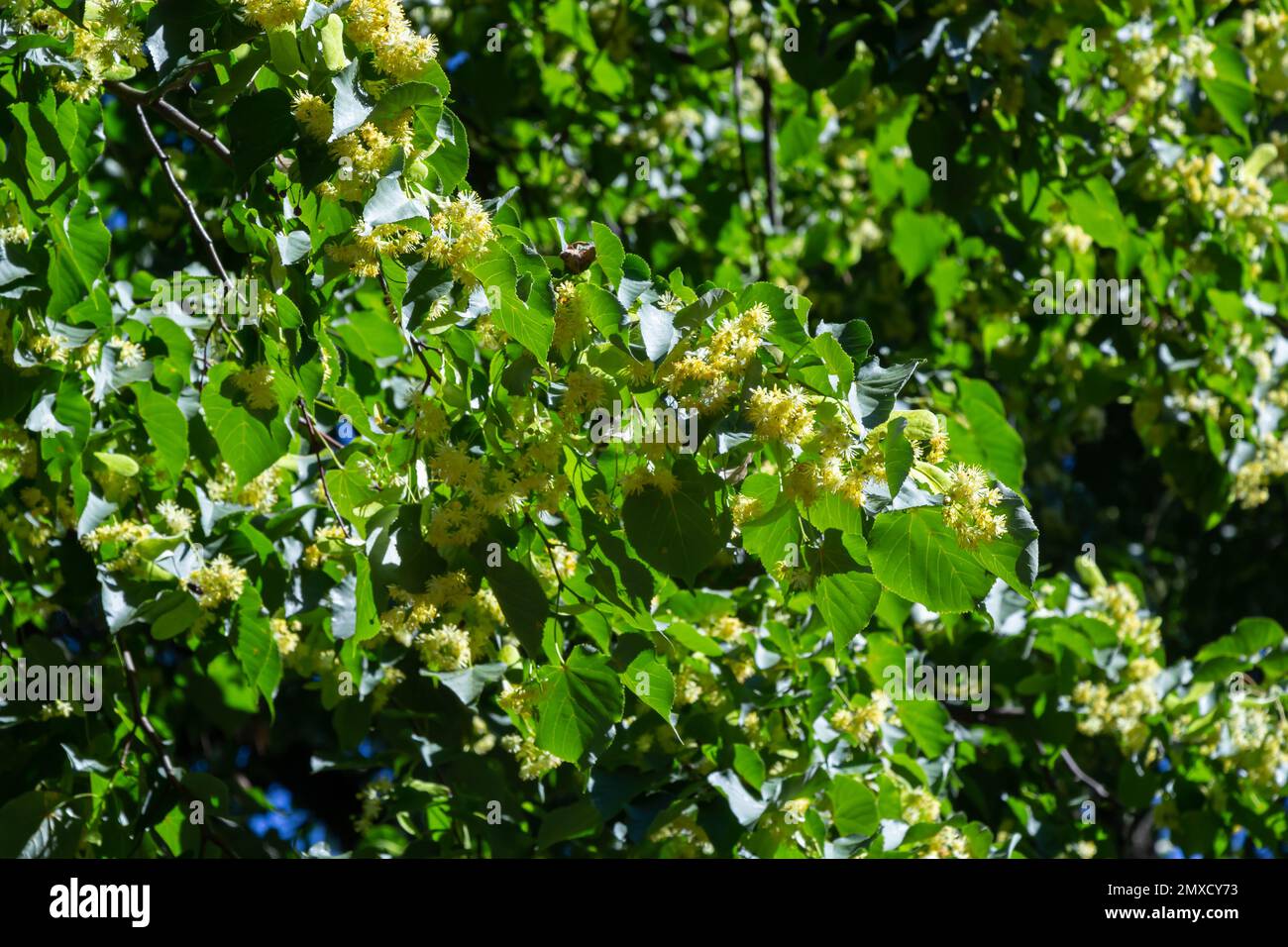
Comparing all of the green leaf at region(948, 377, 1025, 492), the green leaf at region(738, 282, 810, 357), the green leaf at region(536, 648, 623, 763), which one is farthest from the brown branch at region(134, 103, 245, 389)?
the green leaf at region(948, 377, 1025, 492)

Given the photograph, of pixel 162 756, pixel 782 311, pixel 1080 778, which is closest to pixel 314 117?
pixel 782 311

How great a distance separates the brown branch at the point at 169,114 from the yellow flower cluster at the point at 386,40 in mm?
501

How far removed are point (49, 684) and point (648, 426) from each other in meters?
1.70

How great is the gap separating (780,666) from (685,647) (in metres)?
0.38

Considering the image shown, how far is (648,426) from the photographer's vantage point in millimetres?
1915

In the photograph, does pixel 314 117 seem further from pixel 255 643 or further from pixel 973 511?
pixel 255 643

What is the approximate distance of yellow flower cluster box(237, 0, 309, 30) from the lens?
1881mm

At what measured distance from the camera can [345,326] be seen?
129 inches

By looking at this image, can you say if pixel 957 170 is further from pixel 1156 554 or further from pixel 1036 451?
pixel 1036 451

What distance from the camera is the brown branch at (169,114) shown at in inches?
94.2

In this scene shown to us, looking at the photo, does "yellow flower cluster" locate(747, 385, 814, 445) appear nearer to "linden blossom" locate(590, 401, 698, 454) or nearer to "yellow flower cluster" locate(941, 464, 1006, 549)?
"linden blossom" locate(590, 401, 698, 454)

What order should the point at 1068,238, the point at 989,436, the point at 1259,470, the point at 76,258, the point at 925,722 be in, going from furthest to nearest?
the point at 1068,238, the point at 1259,470, the point at 989,436, the point at 925,722, the point at 76,258
